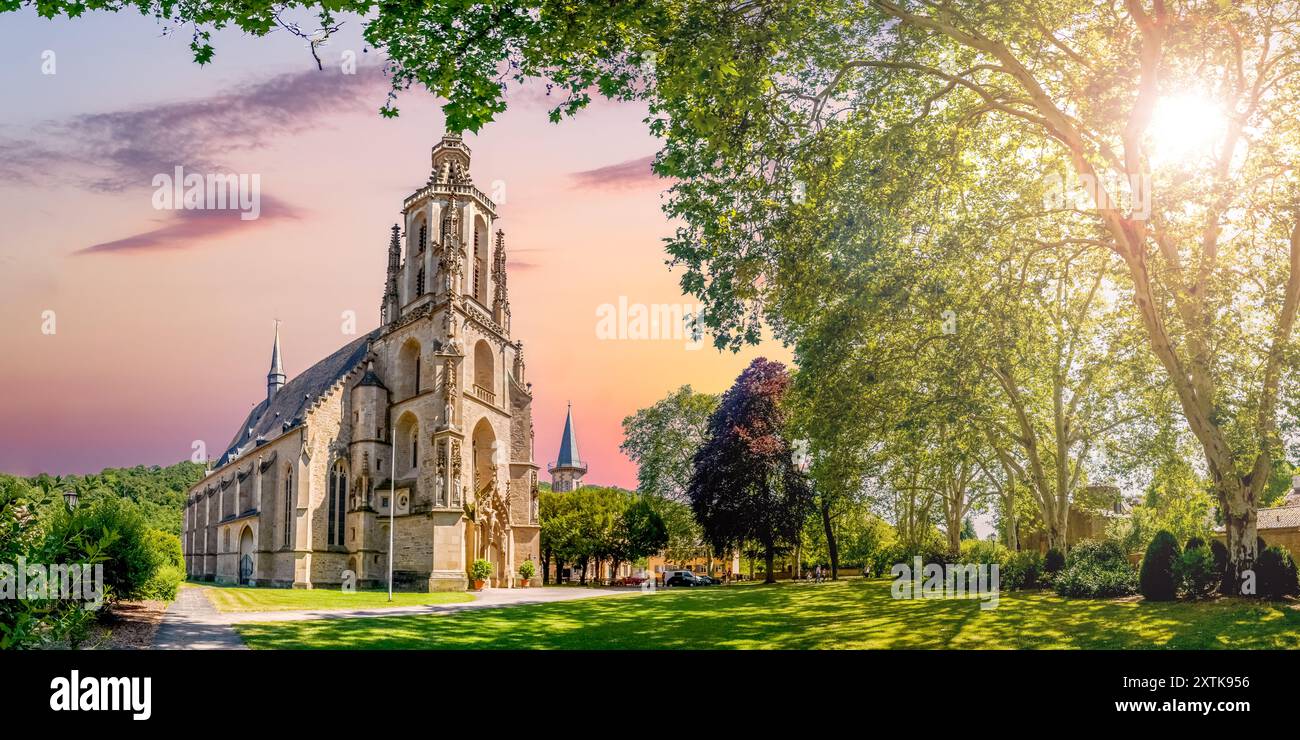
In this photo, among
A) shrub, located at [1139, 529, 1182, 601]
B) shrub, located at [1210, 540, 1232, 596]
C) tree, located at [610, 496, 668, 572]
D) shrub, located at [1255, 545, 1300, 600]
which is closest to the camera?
shrub, located at [1255, 545, 1300, 600]

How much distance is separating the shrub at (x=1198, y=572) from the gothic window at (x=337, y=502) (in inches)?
1812

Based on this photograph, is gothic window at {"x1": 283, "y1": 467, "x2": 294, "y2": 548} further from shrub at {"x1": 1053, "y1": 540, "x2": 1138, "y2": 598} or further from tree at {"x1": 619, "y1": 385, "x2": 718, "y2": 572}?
shrub at {"x1": 1053, "y1": 540, "x2": 1138, "y2": 598}

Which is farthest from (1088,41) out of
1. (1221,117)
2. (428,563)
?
(428,563)

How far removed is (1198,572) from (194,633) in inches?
941

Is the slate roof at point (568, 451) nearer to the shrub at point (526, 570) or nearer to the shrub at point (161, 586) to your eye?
the shrub at point (526, 570)

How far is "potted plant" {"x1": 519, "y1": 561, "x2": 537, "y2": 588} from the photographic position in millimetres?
50750

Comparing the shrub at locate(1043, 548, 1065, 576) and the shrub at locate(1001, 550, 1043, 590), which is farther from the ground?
the shrub at locate(1043, 548, 1065, 576)

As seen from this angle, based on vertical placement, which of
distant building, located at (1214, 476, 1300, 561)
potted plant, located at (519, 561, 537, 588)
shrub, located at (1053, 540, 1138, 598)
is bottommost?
potted plant, located at (519, 561, 537, 588)

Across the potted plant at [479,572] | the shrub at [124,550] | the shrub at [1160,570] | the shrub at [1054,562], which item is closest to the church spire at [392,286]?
the potted plant at [479,572]

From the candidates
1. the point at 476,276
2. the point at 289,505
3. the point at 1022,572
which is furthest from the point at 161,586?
the point at 476,276

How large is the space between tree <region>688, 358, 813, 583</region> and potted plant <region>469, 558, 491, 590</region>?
531 inches

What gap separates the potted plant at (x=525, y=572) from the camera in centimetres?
5075

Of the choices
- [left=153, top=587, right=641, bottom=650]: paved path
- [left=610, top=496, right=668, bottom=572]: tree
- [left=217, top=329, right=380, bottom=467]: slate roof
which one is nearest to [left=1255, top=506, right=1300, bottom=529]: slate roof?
[left=610, top=496, right=668, bottom=572]: tree
